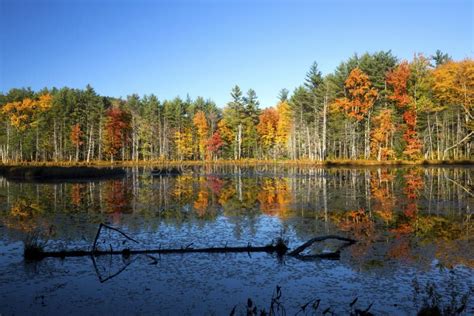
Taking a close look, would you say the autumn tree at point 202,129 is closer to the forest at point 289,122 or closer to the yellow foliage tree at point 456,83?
the forest at point 289,122

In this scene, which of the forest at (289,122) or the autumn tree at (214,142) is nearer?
the forest at (289,122)

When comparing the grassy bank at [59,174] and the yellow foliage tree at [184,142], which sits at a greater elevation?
the yellow foliage tree at [184,142]

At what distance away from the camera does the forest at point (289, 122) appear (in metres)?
62.9

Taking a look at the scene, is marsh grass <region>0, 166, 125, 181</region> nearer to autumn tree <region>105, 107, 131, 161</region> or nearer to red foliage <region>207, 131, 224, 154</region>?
autumn tree <region>105, 107, 131, 161</region>

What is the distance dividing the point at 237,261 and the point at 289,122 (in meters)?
78.4

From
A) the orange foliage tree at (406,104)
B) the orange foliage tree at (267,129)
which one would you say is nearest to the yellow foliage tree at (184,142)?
the orange foliage tree at (267,129)

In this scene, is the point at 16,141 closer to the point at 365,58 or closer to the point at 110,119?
the point at 110,119

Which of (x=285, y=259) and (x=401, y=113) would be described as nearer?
(x=285, y=259)

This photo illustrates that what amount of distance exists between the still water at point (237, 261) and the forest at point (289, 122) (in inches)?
1704

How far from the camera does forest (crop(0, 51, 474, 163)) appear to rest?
62.9 m

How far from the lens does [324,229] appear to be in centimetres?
1542

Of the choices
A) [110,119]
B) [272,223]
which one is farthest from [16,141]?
[272,223]

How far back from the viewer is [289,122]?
88.3 m

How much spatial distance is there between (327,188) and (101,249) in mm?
21204
